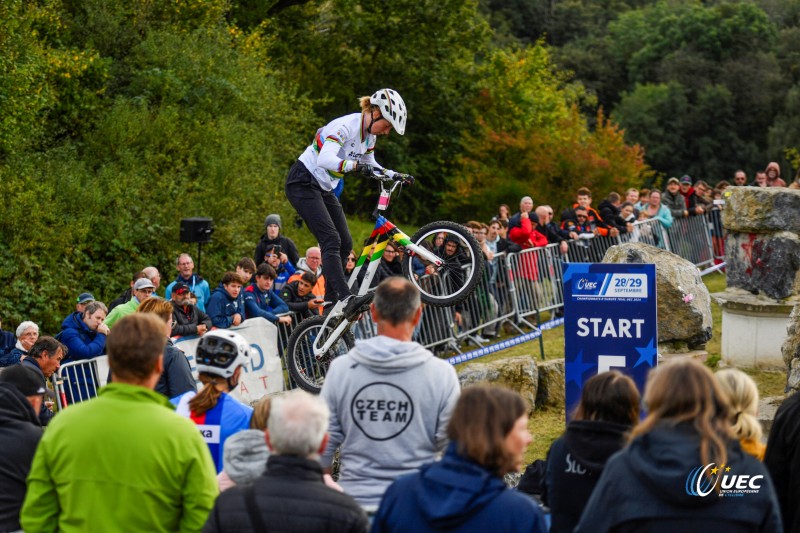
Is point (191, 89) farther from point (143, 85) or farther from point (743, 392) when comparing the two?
point (743, 392)

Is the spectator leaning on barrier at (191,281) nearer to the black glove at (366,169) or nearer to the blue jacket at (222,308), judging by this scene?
the blue jacket at (222,308)

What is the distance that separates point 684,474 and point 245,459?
1751 millimetres

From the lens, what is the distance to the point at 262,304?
40.8ft

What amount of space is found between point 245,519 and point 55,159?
15079mm

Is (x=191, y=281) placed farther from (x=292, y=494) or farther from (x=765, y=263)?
(x=292, y=494)

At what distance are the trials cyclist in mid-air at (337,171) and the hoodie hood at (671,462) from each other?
17.7 feet

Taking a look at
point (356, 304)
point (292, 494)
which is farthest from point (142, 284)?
point (292, 494)

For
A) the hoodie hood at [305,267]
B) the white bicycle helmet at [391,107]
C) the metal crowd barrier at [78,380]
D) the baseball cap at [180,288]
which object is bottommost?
the metal crowd barrier at [78,380]

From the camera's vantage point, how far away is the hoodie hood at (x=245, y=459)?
4.38 metres

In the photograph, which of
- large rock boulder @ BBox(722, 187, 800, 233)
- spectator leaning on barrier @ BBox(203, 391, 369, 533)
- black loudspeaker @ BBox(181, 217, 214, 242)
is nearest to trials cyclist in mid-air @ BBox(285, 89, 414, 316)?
black loudspeaker @ BBox(181, 217, 214, 242)

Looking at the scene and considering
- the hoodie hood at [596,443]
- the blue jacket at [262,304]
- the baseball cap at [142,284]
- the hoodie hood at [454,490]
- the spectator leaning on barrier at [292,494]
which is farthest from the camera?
the blue jacket at [262,304]

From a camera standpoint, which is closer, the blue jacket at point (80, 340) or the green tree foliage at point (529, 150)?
the blue jacket at point (80, 340)

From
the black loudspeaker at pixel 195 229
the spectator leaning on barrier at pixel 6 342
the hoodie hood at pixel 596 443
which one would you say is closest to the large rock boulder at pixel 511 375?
the black loudspeaker at pixel 195 229

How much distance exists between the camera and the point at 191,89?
66.1 feet
